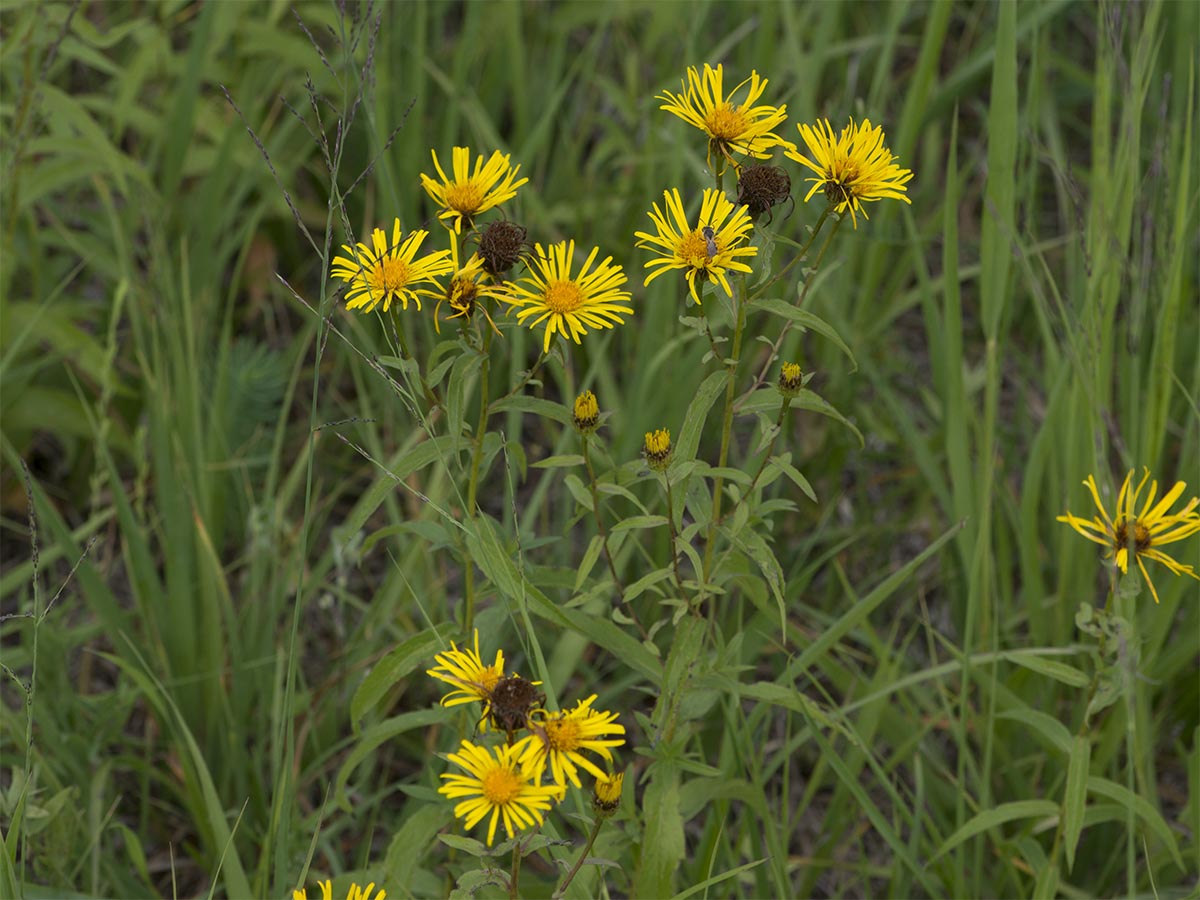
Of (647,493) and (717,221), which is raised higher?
(717,221)

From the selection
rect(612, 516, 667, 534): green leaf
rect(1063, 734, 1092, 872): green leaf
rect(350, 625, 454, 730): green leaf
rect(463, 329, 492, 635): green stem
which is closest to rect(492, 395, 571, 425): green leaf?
rect(463, 329, 492, 635): green stem

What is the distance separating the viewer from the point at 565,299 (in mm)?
1244

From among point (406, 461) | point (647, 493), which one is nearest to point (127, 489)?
point (647, 493)

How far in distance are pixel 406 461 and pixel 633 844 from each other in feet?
1.83

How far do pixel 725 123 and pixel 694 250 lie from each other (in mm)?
154

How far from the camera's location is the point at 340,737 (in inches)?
85.0

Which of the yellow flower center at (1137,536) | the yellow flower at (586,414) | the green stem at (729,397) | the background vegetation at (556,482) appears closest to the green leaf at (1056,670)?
the background vegetation at (556,482)

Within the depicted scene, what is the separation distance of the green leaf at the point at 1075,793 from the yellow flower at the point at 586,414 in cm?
69

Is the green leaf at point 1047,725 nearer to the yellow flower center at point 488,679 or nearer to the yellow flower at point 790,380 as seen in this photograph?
the yellow flower at point 790,380

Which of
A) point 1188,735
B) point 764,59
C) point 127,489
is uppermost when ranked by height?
point 764,59

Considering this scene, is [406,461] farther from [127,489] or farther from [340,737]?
[127,489]

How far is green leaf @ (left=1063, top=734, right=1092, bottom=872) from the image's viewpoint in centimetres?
144

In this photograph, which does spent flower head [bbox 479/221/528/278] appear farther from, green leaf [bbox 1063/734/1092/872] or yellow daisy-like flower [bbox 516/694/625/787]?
green leaf [bbox 1063/734/1092/872]

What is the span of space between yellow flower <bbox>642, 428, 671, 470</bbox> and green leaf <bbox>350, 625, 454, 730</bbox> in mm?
328
